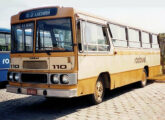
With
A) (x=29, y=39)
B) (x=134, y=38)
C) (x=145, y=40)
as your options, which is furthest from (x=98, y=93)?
(x=145, y=40)

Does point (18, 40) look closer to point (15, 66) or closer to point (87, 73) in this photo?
point (15, 66)

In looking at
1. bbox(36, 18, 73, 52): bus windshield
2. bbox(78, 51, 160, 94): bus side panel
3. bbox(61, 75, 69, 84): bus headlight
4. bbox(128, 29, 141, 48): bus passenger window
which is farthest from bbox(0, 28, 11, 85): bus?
bbox(61, 75, 69, 84): bus headlight

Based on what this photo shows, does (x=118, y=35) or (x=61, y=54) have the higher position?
(x=118, y=35)

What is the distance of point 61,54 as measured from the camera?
284 inches

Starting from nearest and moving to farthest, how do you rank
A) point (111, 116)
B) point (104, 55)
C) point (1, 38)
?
point (111, 116) < point (104, 55) < point (1, 38)

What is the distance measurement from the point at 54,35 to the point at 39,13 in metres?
0.80

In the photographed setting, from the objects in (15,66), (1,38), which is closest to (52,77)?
(15,66)

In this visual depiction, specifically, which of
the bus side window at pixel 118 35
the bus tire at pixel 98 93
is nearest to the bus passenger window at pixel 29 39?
the bus tire at pixel 98 93

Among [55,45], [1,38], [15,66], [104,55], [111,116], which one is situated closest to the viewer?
[111,116]

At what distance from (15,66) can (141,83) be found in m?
7.07

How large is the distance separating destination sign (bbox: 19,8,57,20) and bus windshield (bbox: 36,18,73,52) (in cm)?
20

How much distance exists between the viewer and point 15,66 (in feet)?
26.7

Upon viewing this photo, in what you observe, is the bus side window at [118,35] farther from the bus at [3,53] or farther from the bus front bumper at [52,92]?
the bus at [3,53]

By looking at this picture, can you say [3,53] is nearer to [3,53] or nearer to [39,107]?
[3,53]
